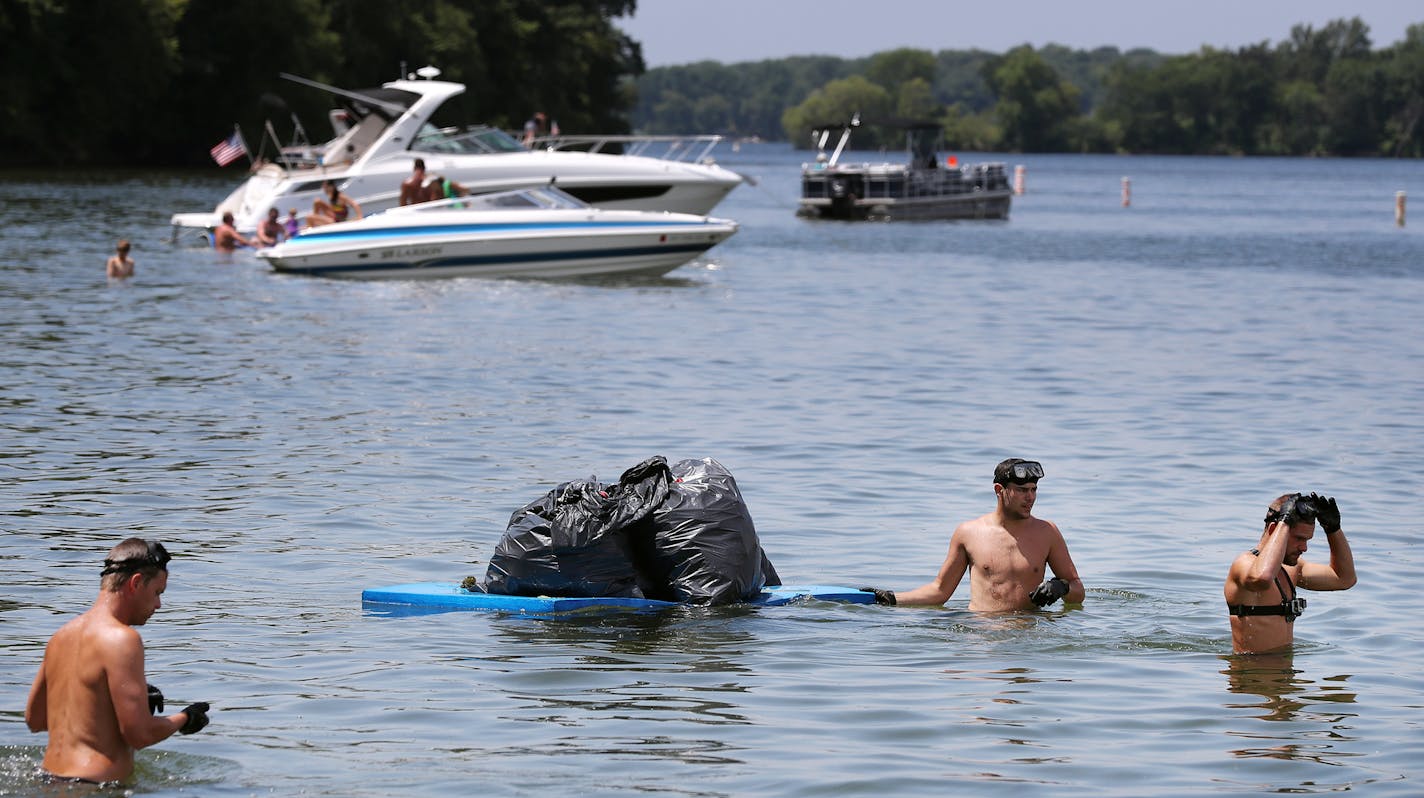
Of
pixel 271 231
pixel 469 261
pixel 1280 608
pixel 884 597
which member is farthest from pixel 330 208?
pixel 1280 608

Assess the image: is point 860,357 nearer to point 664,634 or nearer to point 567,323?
point 567,323

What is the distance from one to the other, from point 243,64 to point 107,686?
77.8 meters

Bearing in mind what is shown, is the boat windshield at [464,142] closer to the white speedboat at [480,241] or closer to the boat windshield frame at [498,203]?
the white speedboat at [480,241]

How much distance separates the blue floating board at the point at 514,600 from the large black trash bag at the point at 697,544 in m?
0.14

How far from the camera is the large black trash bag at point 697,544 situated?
9797mm

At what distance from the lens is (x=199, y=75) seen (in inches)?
3167

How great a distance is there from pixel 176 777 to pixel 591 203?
2995 cm

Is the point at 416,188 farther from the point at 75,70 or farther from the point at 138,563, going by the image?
the point at 75,70

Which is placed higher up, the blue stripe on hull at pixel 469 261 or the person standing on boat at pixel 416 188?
the person standing on boat at pixel 416 188

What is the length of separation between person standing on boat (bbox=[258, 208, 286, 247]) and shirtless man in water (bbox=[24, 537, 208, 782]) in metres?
27.7

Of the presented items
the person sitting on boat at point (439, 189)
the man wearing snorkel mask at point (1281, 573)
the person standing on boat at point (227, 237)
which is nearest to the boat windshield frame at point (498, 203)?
the person sitting on boat at point (439, 189)

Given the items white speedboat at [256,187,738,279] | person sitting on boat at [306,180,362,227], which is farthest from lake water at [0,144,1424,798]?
person sitting on boat at [306,180,362,227]

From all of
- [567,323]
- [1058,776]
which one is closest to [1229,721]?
[1058,776]

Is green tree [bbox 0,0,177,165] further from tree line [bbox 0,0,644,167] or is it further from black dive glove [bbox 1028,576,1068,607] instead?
black dive glove [bbox 1028,576,1068,607]
